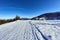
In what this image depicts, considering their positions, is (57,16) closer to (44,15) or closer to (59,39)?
(44,15)

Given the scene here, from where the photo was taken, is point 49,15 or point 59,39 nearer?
point 59,39

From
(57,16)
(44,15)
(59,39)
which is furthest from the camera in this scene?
(44,15)

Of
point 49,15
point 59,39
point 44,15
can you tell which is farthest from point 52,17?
point 59,39

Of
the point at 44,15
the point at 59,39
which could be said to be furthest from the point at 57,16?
the point at 59,39

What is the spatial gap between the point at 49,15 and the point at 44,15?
3.23 meters

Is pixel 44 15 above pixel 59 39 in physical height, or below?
above

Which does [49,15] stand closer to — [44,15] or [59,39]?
[44,15]

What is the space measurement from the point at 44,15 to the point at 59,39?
43.0m

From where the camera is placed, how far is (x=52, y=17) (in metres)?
43.7

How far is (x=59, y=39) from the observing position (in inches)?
172

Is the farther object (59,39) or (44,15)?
(44,15)

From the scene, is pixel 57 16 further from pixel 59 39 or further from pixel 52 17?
pixel 59 39

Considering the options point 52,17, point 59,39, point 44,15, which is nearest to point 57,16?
point 52,17

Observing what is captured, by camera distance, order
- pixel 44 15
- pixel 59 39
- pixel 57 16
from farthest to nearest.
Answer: pixel 44 15 < pixel 57 16 < pixel 59 39
